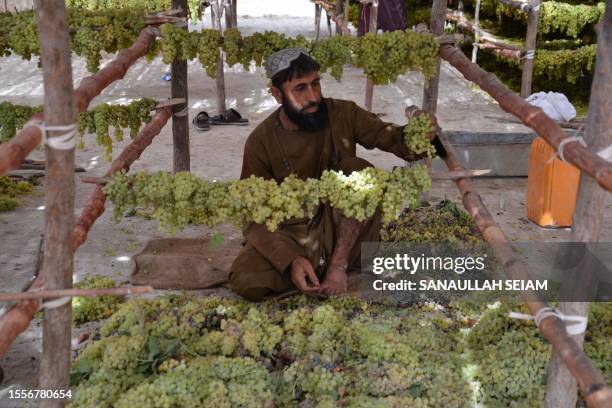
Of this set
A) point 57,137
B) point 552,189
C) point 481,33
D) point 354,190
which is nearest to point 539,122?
point 354,190

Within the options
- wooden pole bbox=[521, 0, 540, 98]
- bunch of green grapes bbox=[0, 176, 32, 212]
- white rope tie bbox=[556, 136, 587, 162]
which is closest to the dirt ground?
bunch of green grapes bbox=[0, 176, 32, 212]

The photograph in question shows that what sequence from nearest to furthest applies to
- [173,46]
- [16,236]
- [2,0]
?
[173,46] → [16,236] → [2,0]

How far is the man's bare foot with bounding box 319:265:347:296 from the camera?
381 centimetres

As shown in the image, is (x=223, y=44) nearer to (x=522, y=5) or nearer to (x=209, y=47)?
(x=209, y=47)

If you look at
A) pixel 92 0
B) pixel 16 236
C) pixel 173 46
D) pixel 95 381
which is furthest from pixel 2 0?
pixel 95 381

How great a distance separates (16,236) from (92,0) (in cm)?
693

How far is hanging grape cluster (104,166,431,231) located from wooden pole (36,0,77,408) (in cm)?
77

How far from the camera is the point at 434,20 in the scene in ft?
15.9

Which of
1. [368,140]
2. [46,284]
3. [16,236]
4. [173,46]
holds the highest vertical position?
[173,46]

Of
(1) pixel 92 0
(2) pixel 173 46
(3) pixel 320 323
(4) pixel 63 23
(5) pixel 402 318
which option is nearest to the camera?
(4) pixel 63 23

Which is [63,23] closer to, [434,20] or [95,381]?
[95,381]

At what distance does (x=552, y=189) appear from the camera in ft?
16.5

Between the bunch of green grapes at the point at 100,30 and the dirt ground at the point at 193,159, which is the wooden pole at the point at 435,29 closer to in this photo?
the dirt ground at the point at 193,159

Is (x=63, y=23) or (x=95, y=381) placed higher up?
(x=63, y=23)
